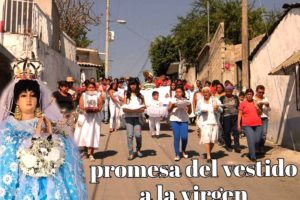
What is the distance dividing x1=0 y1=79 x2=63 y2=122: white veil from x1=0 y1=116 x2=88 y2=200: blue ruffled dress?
0.09 metres

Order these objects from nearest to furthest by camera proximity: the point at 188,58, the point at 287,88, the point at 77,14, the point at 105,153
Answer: the point at 105,153, the point at 287,88, the point at 77,14, the point at 188,58

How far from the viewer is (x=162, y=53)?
6644 centimetres

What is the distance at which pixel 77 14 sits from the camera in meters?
38.0

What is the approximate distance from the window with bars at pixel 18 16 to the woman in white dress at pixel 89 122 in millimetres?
6048

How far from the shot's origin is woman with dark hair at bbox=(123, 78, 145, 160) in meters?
10.5

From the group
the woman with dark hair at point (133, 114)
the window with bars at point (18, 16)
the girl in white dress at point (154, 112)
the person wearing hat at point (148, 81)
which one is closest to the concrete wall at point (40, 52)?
the window with bars at point (18, 16)

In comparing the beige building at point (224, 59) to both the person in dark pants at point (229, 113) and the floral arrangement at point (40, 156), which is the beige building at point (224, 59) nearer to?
the person in dark pants at point (229, 113)

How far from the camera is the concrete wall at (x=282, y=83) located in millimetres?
12047

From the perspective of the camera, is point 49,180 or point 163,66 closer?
point 49,180

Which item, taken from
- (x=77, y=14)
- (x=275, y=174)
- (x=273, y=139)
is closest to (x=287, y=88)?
(x=273, y=139)

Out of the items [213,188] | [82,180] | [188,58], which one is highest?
[188,58]

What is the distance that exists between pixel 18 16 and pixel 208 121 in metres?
8.30

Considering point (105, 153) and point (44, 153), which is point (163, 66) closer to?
point (105, 153)

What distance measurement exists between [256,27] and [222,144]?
94.6 ft
